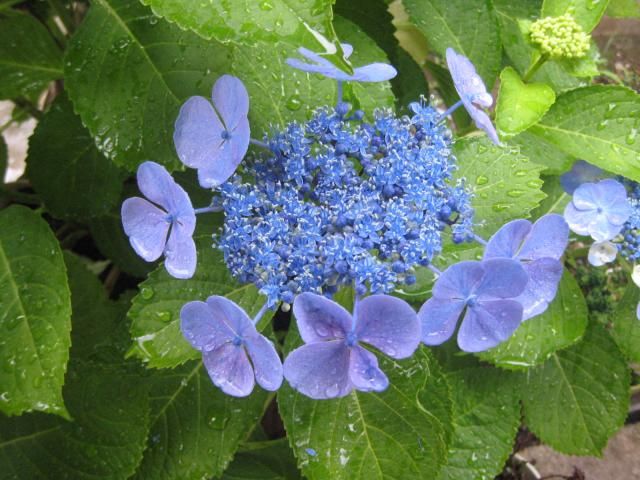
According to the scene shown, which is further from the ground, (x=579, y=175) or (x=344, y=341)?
(x=344, y=341)

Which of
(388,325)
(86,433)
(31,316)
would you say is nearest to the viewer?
(388,325)

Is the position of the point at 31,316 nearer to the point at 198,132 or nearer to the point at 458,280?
the point at 198,132

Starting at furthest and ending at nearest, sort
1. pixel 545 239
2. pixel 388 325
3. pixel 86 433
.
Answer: pixel 86 433 < pixel 545 239 < pixel 388 325

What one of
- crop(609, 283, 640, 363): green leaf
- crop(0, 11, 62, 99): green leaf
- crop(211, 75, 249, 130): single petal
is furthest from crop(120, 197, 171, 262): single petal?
crop(609, 283, 640, 363): green leaf

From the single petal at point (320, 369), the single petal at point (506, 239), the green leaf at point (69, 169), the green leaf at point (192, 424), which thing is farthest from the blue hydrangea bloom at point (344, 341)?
the green leaf at point (69, 169)

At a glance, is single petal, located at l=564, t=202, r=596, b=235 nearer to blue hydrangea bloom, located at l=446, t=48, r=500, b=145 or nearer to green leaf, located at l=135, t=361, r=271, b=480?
blue hydrangea bloom, located at l=446, t=48, r=500, b=145

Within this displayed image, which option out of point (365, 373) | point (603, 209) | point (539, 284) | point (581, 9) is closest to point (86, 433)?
point (365, 373)

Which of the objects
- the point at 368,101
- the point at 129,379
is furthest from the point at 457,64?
the point at 129,379
